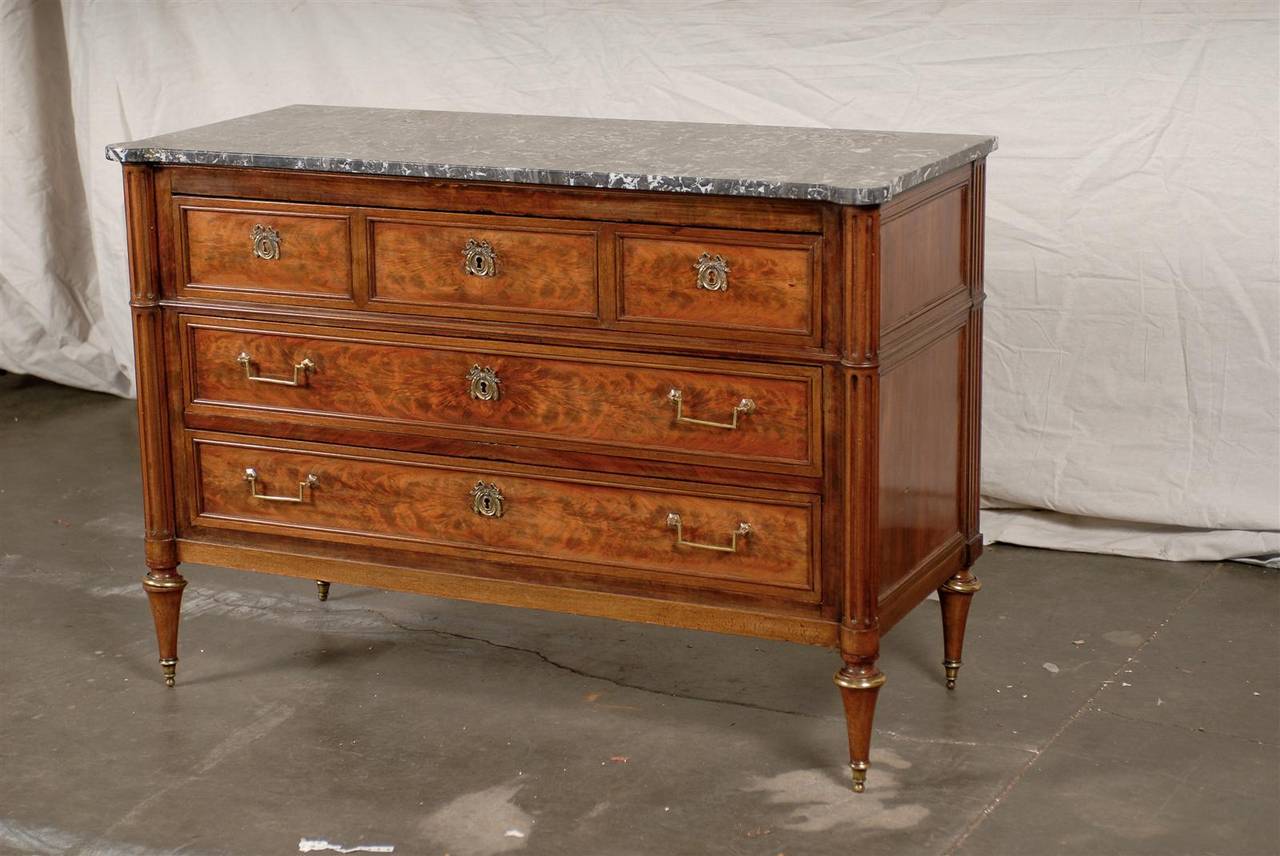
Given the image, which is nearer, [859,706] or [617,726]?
[859,706]

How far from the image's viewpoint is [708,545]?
10.9 ft

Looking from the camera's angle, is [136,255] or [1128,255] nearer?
[136,255]

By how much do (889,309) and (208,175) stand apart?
1337 mm

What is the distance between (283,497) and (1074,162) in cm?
213

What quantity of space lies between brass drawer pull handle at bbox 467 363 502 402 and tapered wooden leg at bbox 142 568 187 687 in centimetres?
83

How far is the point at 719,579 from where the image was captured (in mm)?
3318

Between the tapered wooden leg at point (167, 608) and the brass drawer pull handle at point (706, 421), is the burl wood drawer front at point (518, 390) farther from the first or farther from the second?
the tapered wooden leg at point (167, 608)

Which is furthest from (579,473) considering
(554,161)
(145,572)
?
(145,572)

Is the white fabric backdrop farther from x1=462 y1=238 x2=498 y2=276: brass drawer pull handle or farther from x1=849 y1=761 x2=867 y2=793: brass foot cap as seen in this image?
x1=462 y1=238 x2=498 y2=276: brass drawer pull handle

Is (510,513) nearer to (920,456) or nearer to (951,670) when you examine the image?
(920,456)

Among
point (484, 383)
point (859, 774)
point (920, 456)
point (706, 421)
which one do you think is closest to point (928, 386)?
point (920, 456)

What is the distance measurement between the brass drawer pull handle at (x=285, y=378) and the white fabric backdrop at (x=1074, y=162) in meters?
1.75

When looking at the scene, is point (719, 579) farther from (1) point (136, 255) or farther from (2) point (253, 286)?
(1) point (136, 255)

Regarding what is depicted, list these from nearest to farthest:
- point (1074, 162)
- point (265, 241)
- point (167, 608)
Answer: point (265, 241), point (167, 608), point (1074, 162)
